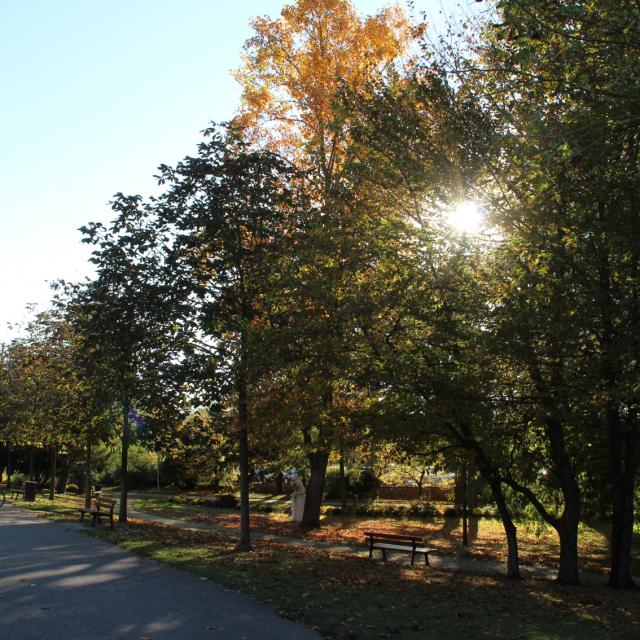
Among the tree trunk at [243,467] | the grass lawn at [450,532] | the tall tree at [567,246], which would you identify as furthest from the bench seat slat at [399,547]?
the tall tree at [567,246]

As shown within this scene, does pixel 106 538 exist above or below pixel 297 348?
below

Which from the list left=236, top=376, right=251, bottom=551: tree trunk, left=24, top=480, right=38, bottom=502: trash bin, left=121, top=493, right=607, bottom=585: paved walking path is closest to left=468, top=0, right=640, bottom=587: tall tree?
left=121, top=493, right=607, bottom=585: paved walking path

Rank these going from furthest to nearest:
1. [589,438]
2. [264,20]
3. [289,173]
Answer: [264,20]
[289,173]
[589,438]

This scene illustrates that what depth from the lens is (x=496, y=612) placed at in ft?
30.0

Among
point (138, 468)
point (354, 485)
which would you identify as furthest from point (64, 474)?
point (354, 485)

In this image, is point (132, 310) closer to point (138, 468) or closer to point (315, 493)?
point (315, 493)

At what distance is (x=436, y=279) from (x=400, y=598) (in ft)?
16.4

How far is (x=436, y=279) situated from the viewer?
37.1 feet

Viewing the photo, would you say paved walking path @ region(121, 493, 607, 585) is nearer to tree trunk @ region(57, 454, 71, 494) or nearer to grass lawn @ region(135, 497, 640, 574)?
grass lawn @ region(135, 497, 640, 574)

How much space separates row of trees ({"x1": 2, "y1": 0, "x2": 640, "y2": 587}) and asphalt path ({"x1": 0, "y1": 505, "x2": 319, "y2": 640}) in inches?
160

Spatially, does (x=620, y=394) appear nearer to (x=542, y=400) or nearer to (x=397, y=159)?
(x=542, y=400)

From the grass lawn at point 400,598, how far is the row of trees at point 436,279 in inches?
69.6

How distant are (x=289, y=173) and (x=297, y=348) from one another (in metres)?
6.55

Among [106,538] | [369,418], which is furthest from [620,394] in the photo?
[106,538]
